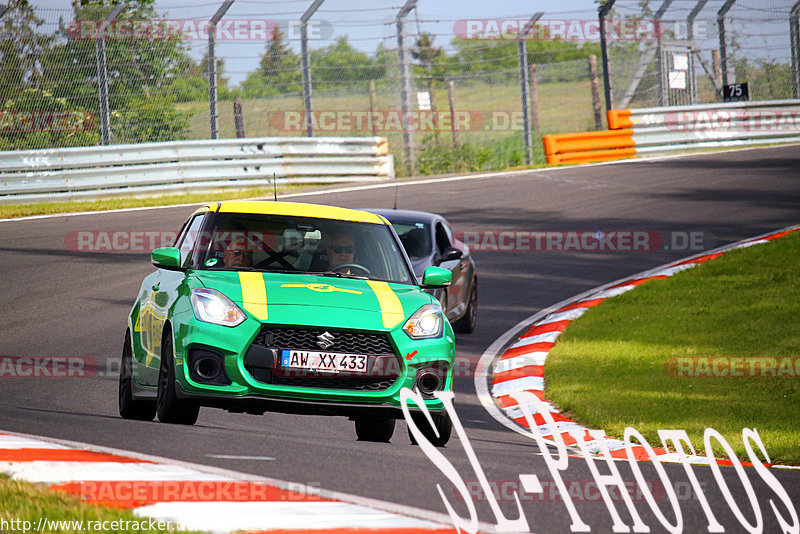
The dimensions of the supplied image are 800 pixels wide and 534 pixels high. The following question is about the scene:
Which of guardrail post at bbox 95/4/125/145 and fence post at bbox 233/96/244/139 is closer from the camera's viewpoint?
guardrail post at bbox 95/4/125/145

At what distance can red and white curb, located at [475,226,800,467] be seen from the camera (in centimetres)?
870

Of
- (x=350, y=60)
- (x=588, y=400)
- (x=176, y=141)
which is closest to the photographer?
(x=588, y=400)

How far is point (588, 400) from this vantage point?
9.49 m

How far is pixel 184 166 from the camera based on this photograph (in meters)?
22.3

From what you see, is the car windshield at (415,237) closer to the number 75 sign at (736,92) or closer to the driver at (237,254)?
the driver at (237,254)

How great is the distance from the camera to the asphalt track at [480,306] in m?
5.38

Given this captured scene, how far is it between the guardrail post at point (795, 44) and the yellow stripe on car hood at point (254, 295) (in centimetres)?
2622

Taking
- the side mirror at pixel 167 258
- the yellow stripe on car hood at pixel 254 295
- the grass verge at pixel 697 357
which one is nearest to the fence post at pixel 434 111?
the grass verge at pixel 697 357

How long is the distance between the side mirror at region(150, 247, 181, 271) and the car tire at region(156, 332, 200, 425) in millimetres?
548

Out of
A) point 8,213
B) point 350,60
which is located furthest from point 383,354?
point 350,60

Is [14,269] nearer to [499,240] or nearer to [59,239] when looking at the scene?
[59,239]

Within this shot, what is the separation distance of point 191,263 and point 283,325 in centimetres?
125

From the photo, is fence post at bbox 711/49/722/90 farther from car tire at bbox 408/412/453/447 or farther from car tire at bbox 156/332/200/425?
car tire at bbox 156/332/200/425

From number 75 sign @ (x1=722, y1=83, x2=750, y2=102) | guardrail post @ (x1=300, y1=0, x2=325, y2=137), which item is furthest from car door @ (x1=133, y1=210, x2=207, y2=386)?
number 75 sign @ (x1=722, y1=83, x2=750, y2=102)
